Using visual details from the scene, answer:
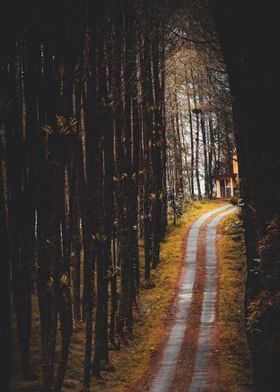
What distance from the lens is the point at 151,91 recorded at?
25.2m

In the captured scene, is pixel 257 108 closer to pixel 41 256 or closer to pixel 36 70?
pixel 36 70

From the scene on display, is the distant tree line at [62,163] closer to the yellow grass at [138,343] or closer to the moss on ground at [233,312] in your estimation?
the yellow grass at [138,343]

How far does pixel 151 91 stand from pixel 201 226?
1313 centimetres

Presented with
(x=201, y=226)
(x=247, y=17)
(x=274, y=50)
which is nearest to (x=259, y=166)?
(x=274, y=50)

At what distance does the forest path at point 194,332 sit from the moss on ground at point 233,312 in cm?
37

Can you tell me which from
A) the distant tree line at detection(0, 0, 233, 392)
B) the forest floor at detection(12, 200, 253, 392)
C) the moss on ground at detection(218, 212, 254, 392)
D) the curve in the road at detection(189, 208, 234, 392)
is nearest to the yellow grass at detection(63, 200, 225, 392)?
the forest floor at detection(12, 200, 253, 392)

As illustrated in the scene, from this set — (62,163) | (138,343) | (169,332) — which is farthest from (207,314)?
(62,163)

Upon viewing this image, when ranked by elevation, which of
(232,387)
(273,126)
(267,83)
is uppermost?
(267,83)

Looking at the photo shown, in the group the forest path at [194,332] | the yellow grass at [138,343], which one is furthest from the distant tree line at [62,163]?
the forest path at [194,332]

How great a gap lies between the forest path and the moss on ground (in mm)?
368

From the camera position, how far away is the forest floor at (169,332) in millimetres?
14922

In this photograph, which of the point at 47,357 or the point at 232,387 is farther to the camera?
the point at 232,387

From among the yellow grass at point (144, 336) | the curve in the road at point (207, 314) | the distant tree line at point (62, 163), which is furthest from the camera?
the yellow grass at point (144, 336)

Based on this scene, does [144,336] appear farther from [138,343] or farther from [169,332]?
[169,332]
